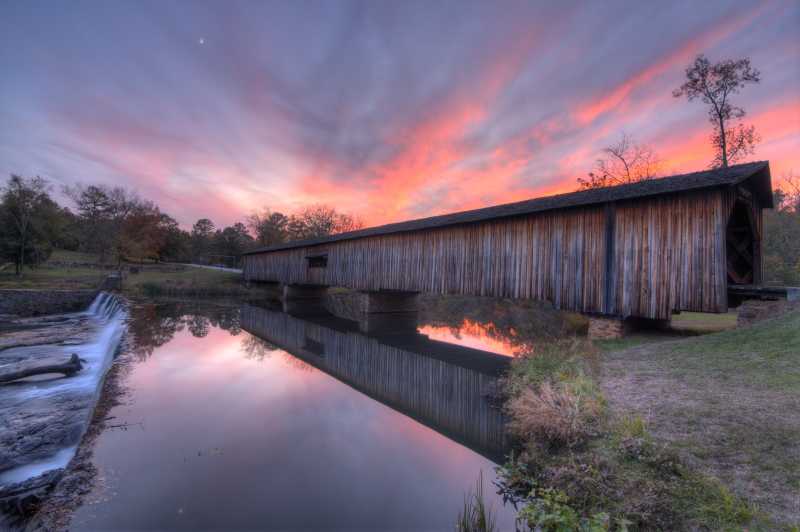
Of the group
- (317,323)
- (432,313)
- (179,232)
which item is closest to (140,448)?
(317,323)

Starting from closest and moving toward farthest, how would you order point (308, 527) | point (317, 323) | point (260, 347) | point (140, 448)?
point (308, 527)
point (140, 448)
point (260, 347)
point (317, 323)

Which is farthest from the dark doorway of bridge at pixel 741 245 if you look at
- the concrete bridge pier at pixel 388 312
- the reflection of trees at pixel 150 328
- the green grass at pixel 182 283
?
the green grass at pixel 182 283

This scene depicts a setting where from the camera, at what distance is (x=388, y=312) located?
61.1 ft

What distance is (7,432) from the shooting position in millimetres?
4863

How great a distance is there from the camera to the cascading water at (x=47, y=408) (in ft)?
13.8

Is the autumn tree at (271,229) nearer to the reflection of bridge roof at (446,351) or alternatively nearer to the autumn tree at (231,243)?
the autumn tree at (231,243)

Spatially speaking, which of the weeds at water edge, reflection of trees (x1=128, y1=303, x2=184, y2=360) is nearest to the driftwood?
reflection of trees (x1=128, y1=303, x2=184, y2=360)

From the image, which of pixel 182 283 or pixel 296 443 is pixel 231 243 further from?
pixel 296 443

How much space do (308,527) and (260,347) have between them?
31.9ft

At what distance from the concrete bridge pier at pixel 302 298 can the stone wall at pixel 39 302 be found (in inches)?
432

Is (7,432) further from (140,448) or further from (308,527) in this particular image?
(308,527)

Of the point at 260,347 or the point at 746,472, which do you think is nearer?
the point at 746,472

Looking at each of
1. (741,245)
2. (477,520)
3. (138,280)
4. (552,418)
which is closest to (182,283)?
(138,280)

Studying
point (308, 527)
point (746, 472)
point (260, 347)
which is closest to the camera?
point (746, 472)
